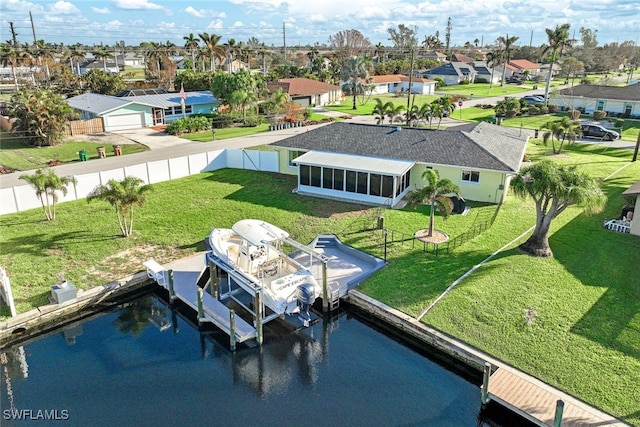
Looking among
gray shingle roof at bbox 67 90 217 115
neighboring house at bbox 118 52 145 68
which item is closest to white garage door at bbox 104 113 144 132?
gray shingle roof at bbox 67 90 217 115

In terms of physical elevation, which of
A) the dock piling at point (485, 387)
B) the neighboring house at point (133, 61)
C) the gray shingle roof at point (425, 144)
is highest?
the neighboring house at point (133, 61)

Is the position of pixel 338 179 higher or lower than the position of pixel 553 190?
lower

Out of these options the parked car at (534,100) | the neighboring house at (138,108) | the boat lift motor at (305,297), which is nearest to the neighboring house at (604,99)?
the parked car at (534,100)

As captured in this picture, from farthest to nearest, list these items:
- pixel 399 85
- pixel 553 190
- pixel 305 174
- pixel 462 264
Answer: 1. pixel 399 85
2. pixel 305 174
3. pixel 462 264
4. pixel 553 190

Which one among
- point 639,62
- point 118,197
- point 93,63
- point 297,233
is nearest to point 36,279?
point 118,197

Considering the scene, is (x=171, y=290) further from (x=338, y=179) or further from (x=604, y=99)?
(x=604, y=99)

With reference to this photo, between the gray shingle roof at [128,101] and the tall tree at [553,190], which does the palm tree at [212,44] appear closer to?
the gray shingle roof at [128,101]

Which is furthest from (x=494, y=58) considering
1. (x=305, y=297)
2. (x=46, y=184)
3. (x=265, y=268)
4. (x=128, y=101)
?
(x=305, y=297)

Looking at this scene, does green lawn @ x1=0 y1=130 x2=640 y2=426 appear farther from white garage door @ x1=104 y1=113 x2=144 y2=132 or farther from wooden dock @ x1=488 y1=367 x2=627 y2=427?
white garage door @ x1=104 y1=113 x2=144 y2=132
